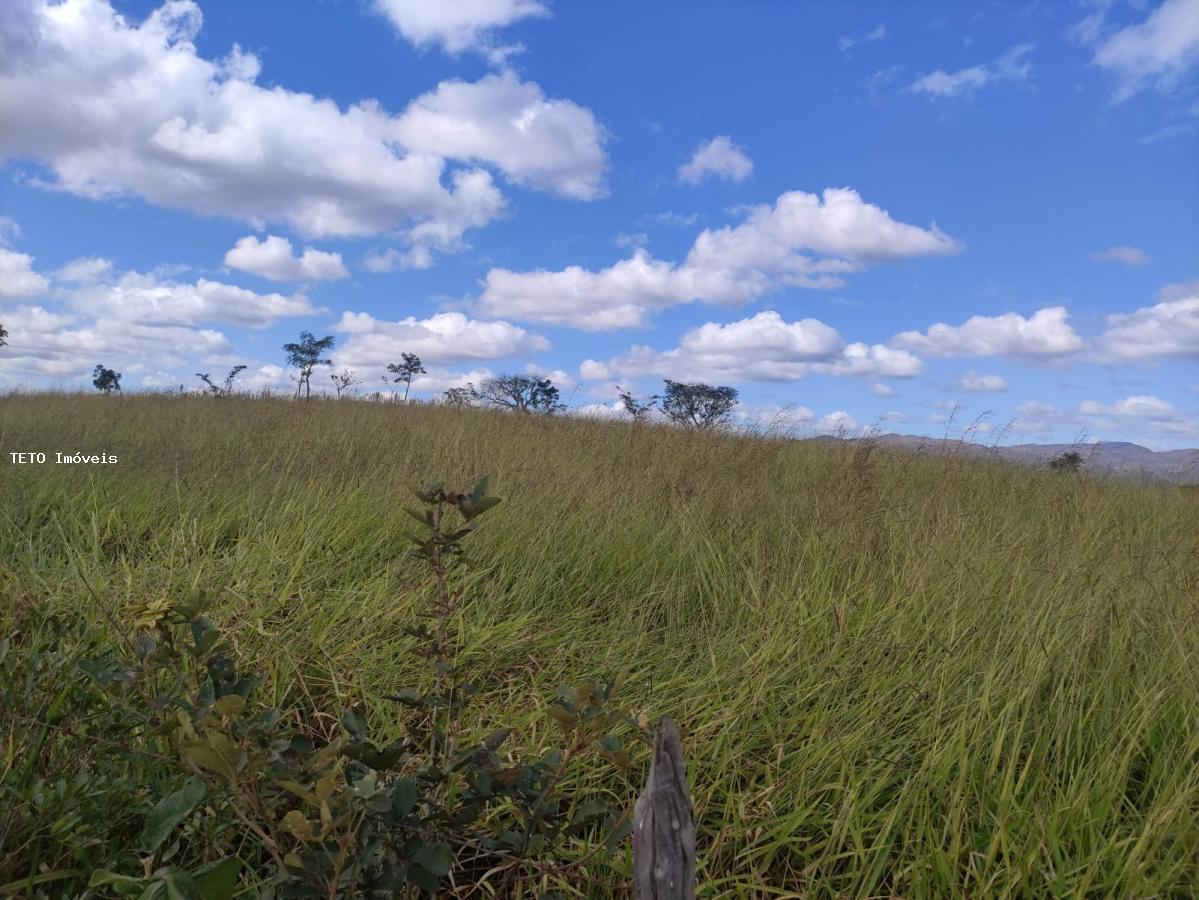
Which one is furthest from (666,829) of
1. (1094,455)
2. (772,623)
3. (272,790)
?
(1094,455)

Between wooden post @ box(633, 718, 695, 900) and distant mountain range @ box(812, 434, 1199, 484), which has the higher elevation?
distant mountain range @ box(812, 434, 1199, 484)

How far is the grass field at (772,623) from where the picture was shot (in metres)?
1.95

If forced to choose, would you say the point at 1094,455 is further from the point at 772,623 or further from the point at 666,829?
the point at 666,829

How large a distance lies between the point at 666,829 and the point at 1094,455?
8.85 metres

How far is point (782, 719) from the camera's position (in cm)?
234

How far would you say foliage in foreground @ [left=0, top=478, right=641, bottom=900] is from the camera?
4.37ft

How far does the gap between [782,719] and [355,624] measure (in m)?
1.55

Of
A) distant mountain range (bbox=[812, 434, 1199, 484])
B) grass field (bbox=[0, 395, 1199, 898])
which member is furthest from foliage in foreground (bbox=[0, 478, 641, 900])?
distant mountain range (bbox=[812, 434, 1199, 484])

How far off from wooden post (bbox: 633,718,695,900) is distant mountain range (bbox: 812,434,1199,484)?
6.50 metres

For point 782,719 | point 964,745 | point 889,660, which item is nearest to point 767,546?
point 889,660

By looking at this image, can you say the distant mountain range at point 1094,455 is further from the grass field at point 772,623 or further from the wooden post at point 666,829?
the wooden post at point 666,829

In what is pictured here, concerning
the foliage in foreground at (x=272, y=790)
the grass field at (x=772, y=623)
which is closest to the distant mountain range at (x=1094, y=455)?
the grass field at (x=772, y=623)

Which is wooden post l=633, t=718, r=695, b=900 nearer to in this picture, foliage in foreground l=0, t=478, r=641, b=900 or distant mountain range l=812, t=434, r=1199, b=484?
foliage in foreground l=0, t=478, r=641, b=900

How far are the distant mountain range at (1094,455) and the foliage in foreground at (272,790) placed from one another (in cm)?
623
